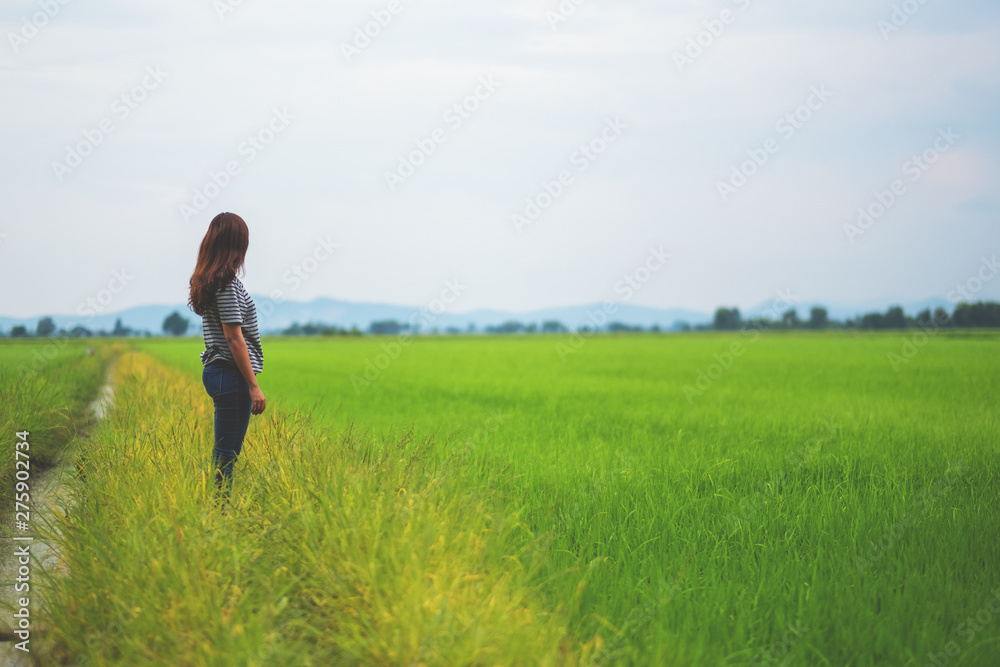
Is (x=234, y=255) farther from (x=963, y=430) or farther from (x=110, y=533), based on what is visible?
(x=963, y=430)

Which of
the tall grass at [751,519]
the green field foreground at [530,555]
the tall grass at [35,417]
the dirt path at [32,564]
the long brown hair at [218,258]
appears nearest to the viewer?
the green field foreground at [530,555]

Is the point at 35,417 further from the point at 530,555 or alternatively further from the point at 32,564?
the point at 530,555

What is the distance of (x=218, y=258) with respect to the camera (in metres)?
4.32

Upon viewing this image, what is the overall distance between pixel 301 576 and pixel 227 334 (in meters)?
1.80

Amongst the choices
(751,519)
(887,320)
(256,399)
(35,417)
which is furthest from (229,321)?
(887,320)

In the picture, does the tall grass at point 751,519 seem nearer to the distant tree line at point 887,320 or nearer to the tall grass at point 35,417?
the tall grass at point 35,417

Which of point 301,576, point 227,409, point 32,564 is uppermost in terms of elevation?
point 227,409

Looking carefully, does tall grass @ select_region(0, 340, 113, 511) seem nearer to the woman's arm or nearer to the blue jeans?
the blue jeans

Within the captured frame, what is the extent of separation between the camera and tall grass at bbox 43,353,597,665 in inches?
105

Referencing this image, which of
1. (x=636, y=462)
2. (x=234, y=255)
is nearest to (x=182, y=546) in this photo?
(x=234, y=255)

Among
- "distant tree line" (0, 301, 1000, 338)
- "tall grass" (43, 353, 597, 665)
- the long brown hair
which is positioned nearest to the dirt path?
"tall grass" (43, 353, 597, 665)

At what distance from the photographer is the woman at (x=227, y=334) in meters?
4.30

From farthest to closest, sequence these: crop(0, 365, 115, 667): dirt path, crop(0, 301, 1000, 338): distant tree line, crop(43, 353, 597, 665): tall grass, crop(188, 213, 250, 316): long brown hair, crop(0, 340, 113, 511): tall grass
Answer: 1. crop(0, 301, 1000, 338): distant tree line
2. crop(0, 340, 113, 511): tall grass
3. crop(188, 213, 250, 316): long brown hair
4. crop(0, 365, 115, 667): dirt path
5. crop(43, 353, 597, 665): tall grass

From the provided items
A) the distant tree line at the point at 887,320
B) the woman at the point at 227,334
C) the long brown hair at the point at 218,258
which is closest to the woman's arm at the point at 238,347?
the woman at the point at 227,334
